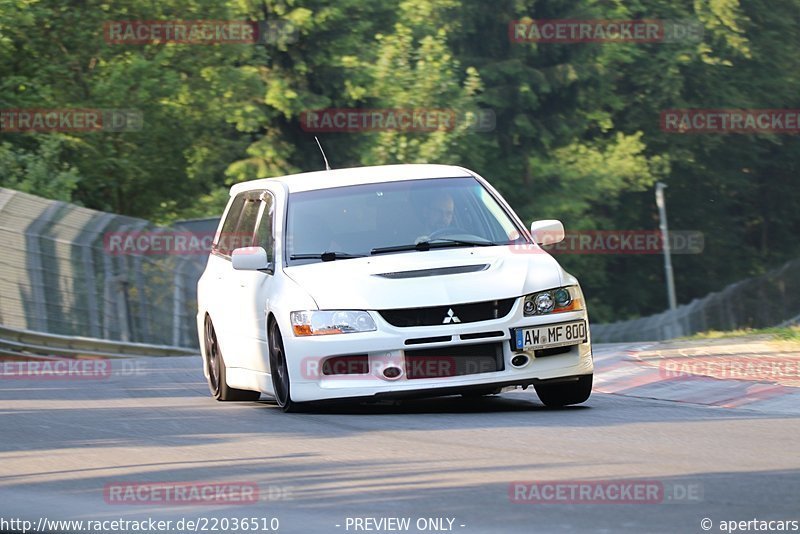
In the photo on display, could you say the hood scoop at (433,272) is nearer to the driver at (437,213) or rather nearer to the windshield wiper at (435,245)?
the windshield wiper at (435,245)

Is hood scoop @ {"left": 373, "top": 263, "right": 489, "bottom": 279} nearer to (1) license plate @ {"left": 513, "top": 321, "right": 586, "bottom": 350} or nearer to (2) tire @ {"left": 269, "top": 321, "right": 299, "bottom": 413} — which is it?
(1) license plate @ {"left": 513, "top": 321, "right": 586, "bottom": 350}

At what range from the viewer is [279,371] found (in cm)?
1137

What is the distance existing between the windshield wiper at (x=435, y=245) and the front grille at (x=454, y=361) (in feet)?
3.36

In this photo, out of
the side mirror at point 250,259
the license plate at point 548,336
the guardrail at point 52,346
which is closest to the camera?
the license plate at point 548,336

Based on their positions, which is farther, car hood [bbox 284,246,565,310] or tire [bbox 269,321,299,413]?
tire [bbox 269,321,299,413]

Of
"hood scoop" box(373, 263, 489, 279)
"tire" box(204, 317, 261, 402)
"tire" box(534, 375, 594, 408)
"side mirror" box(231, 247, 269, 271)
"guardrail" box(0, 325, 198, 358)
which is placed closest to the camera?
"hood scoop" box(373, 263, 489, 279)

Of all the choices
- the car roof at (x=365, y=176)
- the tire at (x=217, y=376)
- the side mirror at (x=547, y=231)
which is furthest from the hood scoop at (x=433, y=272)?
the tire at (x=217, y=376)

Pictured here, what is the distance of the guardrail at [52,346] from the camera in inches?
984

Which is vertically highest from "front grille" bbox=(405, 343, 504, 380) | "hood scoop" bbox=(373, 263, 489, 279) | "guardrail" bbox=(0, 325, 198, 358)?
"hood scoop" bbox=(373, 263, 489, 279)

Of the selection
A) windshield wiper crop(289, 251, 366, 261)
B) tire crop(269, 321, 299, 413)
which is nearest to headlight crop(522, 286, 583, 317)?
windshield wiper crop(289, 251, 366, 261)

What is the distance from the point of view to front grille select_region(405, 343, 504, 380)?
10625mm

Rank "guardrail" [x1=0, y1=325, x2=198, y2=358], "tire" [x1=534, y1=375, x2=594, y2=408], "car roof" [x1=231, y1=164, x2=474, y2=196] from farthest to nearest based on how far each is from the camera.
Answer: "guardrail" [x1=0, y1=325, x2=198, y2=358], "car roof" [x1=231, y1=164, x2=474, y2=196], "tire" [x1=534, y1=375, x2=594, y2=408]

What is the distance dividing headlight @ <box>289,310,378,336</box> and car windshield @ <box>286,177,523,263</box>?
696mm

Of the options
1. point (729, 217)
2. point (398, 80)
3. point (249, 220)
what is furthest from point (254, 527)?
point (729, 217)
